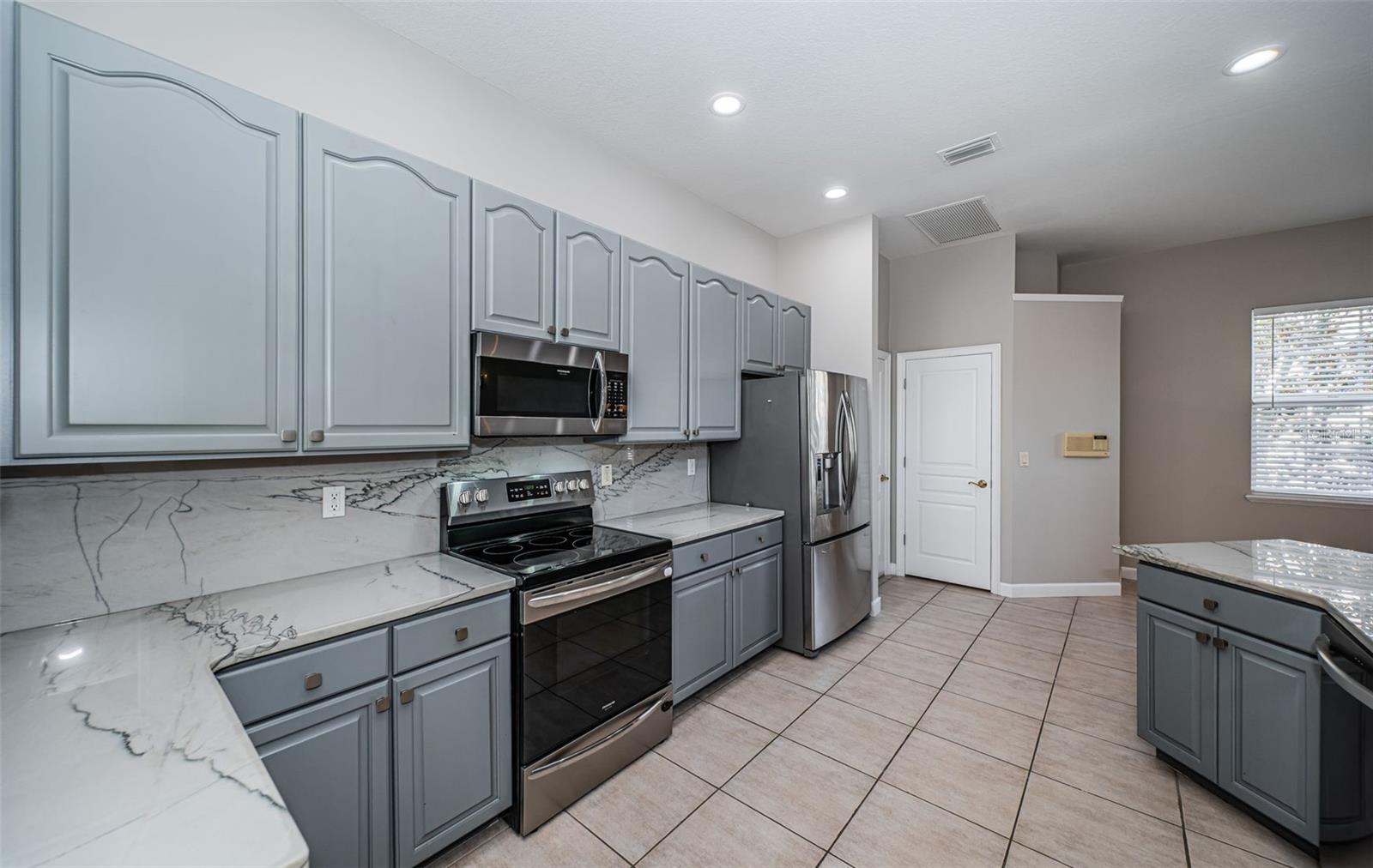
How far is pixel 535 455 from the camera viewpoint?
2.60 m

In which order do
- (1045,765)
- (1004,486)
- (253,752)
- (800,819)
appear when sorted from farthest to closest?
A: (1004,486) → (1045,765) → (800,819) → (253,752)

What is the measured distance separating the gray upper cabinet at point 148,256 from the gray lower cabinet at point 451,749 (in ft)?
2.77

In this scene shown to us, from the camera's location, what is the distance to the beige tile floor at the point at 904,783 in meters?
1.77

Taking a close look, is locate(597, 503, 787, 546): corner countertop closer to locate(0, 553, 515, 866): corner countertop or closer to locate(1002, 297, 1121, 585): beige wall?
locate(0, 553, 515, 866): corner countertop

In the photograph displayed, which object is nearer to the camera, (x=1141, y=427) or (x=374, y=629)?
(x=374, y=629)

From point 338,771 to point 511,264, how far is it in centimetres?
174

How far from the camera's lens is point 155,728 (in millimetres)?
965

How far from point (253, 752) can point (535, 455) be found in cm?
176

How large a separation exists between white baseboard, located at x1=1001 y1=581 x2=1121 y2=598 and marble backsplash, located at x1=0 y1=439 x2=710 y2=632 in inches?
166

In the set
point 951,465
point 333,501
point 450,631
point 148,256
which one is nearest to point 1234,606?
point 450,631

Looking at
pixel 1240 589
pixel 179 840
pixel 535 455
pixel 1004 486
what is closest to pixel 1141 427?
pixel 1004 486

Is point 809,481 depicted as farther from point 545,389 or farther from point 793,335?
point 545,389

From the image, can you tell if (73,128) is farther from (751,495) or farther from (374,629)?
(751,495)

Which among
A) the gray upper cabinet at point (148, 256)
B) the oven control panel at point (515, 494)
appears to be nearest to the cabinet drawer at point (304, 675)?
the gray upper cabinet at point (148, 256)
